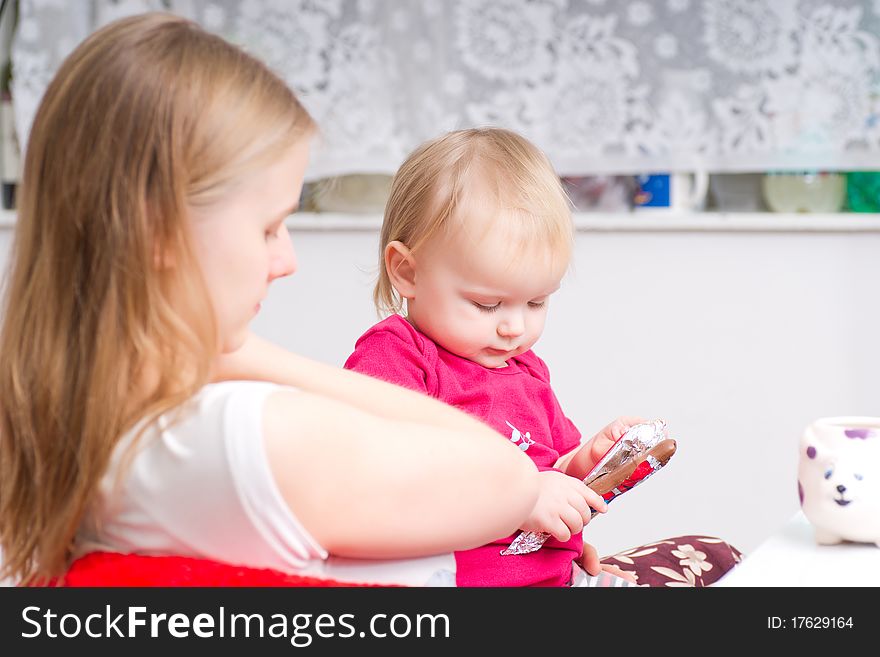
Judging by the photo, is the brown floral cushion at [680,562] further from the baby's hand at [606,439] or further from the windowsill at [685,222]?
the windowsill at [685,222]

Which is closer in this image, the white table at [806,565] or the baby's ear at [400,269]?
the white table at [806,565]

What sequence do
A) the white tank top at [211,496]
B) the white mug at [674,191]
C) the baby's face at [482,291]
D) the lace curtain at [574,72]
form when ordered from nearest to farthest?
1. the white tank top at [211,496]
2. the baby's face at [482,291]
3. the lace curtain at [574,72]
4. the white mug at [674,191]

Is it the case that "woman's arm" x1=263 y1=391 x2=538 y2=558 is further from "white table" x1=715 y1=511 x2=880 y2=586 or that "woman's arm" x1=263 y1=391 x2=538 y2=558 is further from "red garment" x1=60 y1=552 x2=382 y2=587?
"white table" x1=715 y1=511 x2=880 y2=586

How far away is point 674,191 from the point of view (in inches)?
97.8

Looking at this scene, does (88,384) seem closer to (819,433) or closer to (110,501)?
(110,501)

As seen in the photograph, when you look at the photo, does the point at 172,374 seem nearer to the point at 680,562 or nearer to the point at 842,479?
the point at 842,479

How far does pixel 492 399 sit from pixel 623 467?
0.66ft

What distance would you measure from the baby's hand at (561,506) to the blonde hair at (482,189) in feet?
0.90

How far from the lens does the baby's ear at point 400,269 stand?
3.97 ft

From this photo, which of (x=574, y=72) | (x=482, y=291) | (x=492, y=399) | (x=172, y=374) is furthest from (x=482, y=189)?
(x=574, y=72)

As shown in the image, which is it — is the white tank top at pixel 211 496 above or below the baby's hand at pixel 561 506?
above

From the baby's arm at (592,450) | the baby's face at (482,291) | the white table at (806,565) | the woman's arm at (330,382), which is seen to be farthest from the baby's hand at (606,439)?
the woman's arm at (330,382)

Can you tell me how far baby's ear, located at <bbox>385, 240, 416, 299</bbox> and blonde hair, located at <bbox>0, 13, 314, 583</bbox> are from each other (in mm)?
524
